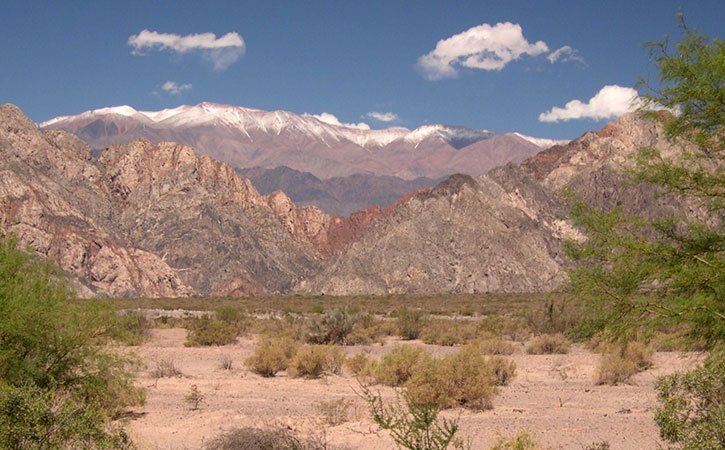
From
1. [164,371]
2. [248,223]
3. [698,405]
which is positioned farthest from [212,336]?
[248,223]

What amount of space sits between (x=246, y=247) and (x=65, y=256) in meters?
29.0

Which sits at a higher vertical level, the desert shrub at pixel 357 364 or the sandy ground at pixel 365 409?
the desert shrub at pixel 357 364

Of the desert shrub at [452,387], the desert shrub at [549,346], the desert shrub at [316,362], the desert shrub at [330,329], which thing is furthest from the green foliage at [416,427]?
the desert shrub at [330,329]

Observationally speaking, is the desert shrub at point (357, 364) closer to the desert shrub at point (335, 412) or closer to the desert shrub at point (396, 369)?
the desert shrub at point (396, 369)

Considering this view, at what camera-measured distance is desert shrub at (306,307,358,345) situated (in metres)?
30.1

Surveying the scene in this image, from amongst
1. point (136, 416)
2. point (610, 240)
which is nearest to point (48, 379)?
point (136, 416)

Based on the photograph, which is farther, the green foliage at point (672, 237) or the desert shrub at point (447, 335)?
the desert shrub at point (447, 335)

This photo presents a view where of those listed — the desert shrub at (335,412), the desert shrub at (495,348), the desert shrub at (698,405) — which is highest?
the desert shrub at (698,405)

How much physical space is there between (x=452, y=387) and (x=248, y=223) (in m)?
89.9

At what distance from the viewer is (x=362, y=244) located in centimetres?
8069

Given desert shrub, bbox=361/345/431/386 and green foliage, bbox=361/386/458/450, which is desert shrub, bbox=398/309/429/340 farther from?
green foliage, bbox=361/386/458/450

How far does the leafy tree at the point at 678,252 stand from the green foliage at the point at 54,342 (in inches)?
277

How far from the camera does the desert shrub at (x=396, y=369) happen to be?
18047 millimetres

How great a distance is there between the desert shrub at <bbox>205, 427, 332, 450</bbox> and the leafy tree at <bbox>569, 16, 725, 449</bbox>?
16.5 feet
